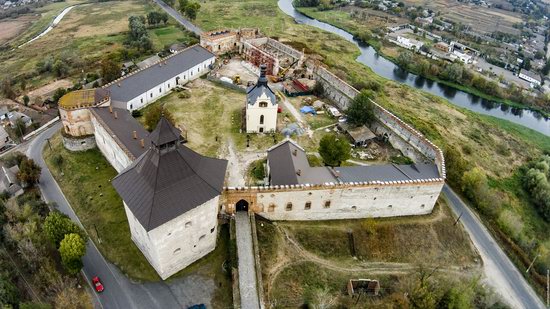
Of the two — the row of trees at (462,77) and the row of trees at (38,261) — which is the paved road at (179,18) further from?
the row of trees at (38,261)

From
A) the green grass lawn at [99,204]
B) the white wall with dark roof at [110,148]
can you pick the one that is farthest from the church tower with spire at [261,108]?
the green grass lawn at [99,204]

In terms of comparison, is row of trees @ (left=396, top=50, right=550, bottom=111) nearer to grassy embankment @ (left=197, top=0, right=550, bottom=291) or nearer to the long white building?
grassy embankment @ (left=197, top=0, right=550, bottom=291)

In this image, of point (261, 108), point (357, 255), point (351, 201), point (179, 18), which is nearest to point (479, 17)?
point (179, 18)

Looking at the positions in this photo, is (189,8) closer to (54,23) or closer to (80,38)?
(80,38)

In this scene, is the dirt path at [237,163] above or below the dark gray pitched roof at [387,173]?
below

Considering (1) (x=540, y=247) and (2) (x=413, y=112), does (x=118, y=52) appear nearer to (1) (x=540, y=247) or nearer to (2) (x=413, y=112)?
(2) (x=413, y=112)

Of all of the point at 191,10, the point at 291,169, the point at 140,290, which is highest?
the point at 191,10
